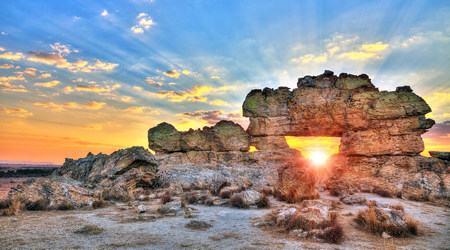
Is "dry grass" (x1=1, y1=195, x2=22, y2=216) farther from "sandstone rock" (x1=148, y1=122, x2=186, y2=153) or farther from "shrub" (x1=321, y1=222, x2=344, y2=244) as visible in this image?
"sandstone rock" (x1=148, y1=122, x2=186, y2=153)

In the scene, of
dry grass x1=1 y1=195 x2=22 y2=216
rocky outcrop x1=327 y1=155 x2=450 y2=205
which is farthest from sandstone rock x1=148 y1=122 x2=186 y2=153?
rocky outcrop x1=327 y1=155 x2=450 y2=205

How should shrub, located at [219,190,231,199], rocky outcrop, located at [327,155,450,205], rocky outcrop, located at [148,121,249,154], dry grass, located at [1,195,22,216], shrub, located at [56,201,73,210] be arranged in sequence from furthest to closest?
rocky outcrop, located at [148,121,249,154], rocky outcrop, located at [327,155,450,205], shrub, located at [219,190,231,199], shrub, located at [56,201,73,210], dry grass, located at [1,195,22,216]

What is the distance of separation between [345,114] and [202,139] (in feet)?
43.4

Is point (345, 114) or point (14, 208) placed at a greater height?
point (345, 114)

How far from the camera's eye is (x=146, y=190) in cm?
1334

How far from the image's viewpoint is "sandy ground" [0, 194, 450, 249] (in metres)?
4.98

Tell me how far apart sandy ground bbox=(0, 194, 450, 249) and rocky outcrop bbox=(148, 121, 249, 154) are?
12.9m

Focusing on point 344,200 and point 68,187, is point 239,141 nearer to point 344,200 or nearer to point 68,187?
point 344,200

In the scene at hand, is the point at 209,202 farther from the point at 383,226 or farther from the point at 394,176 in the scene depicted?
the point at 394,176

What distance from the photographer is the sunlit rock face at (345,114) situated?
1823 centimetres

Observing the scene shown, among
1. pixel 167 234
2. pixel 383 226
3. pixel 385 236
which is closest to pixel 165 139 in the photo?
pixel 167 234

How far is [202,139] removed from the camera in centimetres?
2119

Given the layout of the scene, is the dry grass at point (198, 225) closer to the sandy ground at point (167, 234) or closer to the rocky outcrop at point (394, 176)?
the sandy ground at point (167, 234)

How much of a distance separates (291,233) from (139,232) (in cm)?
408
